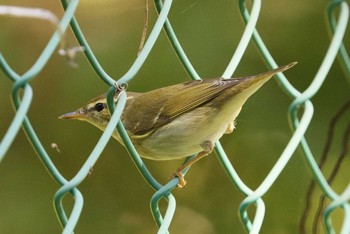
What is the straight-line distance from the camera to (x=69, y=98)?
113 inches

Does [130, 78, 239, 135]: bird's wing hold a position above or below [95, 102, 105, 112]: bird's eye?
below

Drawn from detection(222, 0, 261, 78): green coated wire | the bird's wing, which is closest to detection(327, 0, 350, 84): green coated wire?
detection(222, 0, 261, 78): green coated wire

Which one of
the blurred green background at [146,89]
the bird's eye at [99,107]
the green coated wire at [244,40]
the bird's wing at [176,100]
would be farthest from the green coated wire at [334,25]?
the blurred green background at [146,89]

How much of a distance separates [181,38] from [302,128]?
4.81 feet

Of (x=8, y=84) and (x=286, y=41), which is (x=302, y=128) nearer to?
(x=8, y=84)

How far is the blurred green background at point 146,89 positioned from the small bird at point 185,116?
0.80 metres

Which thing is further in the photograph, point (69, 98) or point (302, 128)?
point (69, 98)

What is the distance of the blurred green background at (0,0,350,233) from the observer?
2.84 meters

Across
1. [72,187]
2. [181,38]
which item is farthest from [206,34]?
[72,187]

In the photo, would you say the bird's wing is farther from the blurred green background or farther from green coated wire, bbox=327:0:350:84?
the blurred green background

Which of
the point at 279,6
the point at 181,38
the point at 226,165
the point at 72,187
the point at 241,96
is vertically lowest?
the point at 72,187

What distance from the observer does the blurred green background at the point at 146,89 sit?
2.84m

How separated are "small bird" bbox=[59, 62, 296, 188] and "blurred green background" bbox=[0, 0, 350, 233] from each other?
0.80 meters

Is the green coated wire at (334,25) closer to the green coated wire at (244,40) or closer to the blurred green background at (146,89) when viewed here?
the green coated wire at (244,40)
